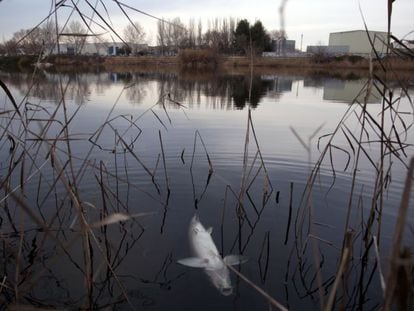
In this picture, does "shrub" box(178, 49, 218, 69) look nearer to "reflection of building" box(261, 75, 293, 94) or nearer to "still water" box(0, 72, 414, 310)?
"reflection of building" box(261, 75, 293, 94)

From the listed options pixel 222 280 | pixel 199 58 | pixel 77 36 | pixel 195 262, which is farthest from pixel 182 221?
pixel 199 58

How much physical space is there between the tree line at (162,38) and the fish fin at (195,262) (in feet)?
6.38

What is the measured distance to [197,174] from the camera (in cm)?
580

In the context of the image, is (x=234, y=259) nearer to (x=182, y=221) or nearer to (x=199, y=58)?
(x=182, y=221)

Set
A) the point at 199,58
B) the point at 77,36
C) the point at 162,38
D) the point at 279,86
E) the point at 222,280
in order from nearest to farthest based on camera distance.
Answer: the point at 77,36
the point at 222,280
the point at 279,86
the point at 199,58
the point at 162,38

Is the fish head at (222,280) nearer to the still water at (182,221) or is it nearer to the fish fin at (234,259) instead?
the still water at (182,221)

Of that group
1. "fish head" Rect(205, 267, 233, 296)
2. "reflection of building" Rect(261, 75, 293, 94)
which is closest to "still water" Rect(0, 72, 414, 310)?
"fish head" Rect(205, 267, 233, 296)

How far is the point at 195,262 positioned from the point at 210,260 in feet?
0.47

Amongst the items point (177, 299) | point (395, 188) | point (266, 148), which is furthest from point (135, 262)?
point (266, 148)

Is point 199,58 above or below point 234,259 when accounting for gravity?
above

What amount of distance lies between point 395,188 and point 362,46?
75.1m

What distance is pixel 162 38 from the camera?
54.1 m

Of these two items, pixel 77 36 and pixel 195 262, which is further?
pixel 195 262

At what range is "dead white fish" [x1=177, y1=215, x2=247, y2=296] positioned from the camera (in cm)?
304
